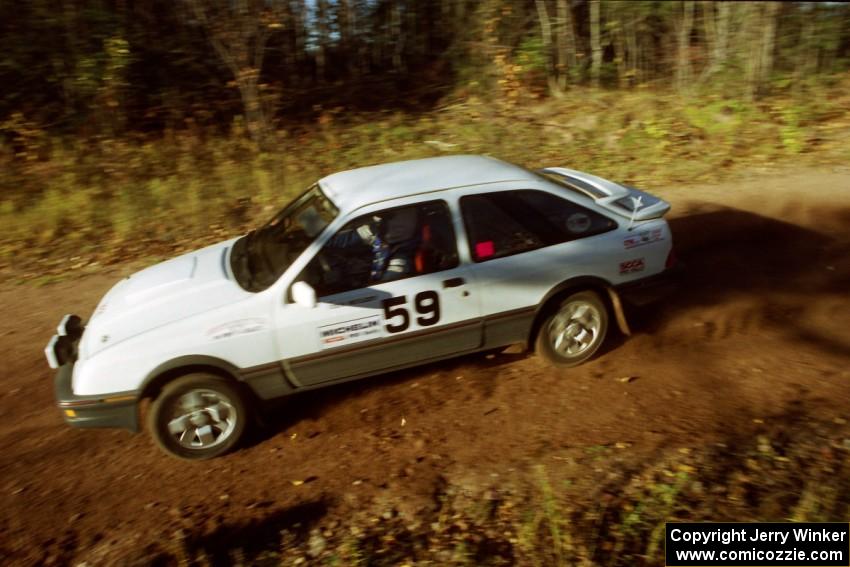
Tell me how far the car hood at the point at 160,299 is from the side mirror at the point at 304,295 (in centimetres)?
44

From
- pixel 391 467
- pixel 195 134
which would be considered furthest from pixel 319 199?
pixel 195 134

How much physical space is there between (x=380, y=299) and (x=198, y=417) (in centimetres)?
149

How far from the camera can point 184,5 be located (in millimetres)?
11773

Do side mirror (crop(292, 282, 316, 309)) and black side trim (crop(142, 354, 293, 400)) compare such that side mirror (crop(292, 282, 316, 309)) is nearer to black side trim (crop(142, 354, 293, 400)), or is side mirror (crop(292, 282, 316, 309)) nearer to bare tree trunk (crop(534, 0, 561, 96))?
black side trim (crop(142, 354, 293, 400))

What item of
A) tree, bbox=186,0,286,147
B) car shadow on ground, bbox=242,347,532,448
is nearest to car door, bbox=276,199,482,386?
car shadow on ground, bbox=242,347,532,448

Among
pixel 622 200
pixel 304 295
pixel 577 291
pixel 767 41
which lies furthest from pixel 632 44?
pixel 304 295

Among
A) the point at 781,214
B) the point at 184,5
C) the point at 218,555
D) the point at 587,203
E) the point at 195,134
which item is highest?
the point at 184,5

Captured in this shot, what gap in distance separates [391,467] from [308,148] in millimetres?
7760

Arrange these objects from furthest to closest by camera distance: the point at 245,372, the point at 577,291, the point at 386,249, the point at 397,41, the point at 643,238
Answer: the point at 397,41, the point at 643,238, the point at 577,291, the point at 386,249, the point at 245,372

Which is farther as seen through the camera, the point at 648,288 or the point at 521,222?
the point at 648,288

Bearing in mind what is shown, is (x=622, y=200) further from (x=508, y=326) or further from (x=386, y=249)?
(x=386, y=249)

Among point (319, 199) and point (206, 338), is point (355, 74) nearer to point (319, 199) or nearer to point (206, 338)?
point (319, 199)

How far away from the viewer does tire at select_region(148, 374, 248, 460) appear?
451 cm

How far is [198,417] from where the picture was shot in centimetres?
463
